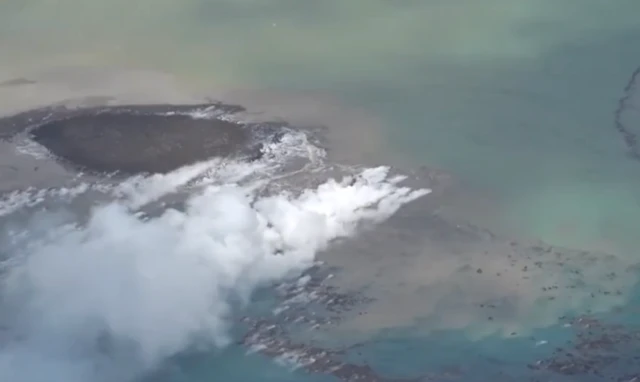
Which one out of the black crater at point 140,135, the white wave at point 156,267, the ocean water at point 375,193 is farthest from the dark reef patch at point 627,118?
the black crater at point 140,135

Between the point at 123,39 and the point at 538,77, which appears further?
the point at 123,39

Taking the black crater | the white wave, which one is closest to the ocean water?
the white wave

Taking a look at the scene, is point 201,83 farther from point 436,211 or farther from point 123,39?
point 436,211

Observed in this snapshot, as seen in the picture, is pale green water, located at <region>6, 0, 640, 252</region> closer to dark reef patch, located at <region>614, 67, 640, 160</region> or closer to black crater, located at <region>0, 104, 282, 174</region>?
dark reef patch, located at <region>614, 67, 640, 160</region>

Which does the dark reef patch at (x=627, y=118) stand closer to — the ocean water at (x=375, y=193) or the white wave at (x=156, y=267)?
the ocean water at (x=375, y=193)

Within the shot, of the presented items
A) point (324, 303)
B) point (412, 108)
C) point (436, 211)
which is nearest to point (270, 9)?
point (412, 108)

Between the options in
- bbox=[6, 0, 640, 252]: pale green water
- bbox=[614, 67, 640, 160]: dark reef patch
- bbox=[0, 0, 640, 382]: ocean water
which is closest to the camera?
bbox=[0, 0, 640, 382]: ocean water

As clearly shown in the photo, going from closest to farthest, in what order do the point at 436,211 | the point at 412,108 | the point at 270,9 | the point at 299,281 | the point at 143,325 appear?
the point at 143,325 → the point at 299,281 → the point at 436,211 → the point at 412,108 → the point at 270,9
